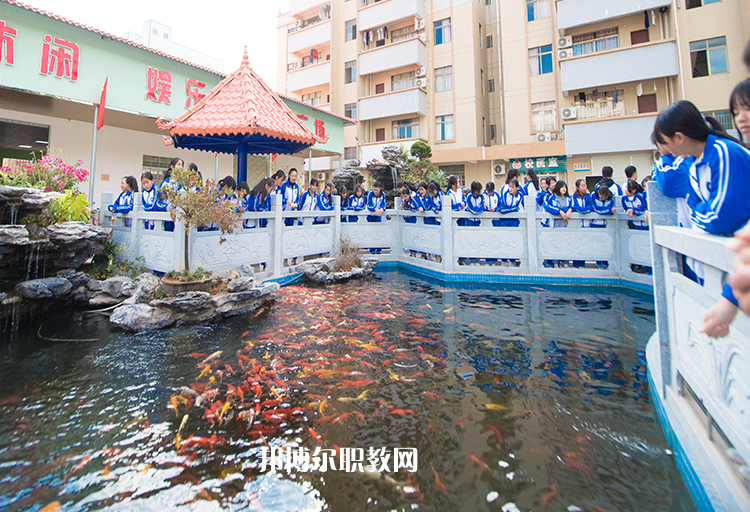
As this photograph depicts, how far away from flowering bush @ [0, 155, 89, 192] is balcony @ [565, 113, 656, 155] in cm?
2011

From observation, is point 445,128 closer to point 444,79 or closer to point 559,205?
point 444,79

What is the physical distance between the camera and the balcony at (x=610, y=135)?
54.5ft

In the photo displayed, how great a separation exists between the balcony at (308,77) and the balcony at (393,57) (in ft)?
10.7

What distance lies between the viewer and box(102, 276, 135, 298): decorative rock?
6.29 metres

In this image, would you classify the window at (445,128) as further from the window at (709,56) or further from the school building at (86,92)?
the school building at (86,92)

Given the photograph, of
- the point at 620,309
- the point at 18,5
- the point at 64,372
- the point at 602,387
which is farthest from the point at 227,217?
the point at 18,5

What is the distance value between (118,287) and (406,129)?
20963 mm

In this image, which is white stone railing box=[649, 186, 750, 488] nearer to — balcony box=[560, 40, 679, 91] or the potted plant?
the potted plant

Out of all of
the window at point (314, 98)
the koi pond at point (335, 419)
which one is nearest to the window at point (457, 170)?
the window at point (314, 98)

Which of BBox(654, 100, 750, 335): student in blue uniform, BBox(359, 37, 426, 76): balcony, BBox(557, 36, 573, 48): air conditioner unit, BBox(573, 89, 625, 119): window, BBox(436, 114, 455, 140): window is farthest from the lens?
BBox(436, 114, 455, 140): window

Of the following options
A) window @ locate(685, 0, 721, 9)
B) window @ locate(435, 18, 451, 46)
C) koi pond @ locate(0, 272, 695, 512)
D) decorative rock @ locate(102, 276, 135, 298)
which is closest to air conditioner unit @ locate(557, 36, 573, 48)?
window @ locate(685, 0, 721, 9)

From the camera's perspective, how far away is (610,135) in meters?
17.3

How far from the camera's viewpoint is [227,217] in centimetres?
595

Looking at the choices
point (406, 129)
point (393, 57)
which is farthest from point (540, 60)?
point (393, 57)
